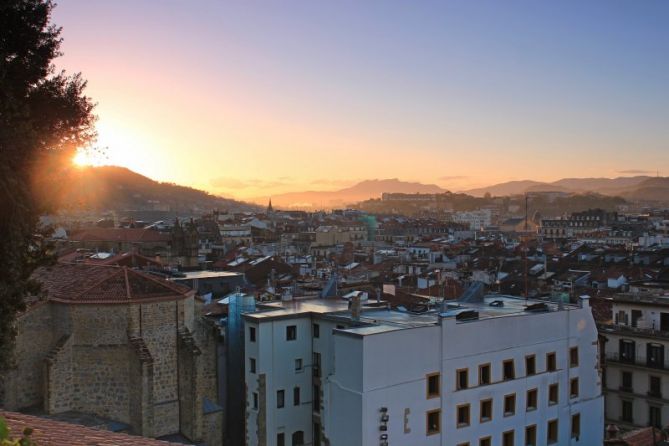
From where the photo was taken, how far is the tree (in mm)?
11656

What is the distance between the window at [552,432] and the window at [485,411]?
11.2 ft

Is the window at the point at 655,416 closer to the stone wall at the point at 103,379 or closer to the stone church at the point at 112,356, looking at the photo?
the stone church at the point at 112,356

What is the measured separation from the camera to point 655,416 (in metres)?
32.1

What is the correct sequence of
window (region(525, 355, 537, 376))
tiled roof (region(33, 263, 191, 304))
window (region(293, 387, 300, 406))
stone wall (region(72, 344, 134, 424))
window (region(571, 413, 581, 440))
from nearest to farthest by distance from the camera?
stone wall (region(72, 344, 134, 424))
tiled roof (region(33, 263, 191, 304))
window (region(525, 355, 537, 376))
window (region(293, 387, 300, 406))
window (region(571, 413, 581, 440))

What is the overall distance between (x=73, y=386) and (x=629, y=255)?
211 feet

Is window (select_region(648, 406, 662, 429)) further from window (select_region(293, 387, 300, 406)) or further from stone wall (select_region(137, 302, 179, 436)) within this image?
stone wall (select_region(137, 302, 179, 436))

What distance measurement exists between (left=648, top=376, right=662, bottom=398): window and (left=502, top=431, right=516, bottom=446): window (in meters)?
10.2

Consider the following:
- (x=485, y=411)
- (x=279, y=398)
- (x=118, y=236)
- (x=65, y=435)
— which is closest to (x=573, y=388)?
(x=485, y=411)

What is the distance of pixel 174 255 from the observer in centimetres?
6931

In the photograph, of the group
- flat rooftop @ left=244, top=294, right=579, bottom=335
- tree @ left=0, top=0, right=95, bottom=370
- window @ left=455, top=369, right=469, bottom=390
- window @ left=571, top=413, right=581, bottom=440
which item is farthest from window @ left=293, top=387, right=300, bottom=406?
tree @ left=0, top=0, right=95, bottom=370

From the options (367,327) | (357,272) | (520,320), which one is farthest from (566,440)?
(357,272)

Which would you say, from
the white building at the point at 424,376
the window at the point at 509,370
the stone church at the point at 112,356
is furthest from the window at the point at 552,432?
the stone church at the point at 112,356

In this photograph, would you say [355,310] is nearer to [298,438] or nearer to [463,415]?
[463,415]

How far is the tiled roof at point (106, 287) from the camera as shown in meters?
24.6
